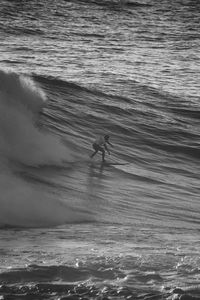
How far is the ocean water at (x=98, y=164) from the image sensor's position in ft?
40.1

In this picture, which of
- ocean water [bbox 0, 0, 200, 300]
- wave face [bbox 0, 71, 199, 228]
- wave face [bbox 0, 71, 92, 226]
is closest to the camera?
ocean water [bbox 0, 0, 200, 300]

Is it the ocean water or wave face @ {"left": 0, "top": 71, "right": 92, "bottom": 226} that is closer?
the ocean water

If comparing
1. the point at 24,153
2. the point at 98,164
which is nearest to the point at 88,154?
the point at 98,164

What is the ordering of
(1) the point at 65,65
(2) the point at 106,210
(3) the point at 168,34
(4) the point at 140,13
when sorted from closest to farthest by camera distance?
(2) the point at 106,210, (1) the point at 65,65, (3) the point at 168,34, (4) the point at 140,13

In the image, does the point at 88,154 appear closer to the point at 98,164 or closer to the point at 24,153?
the point at 98,164

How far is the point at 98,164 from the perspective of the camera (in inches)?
887

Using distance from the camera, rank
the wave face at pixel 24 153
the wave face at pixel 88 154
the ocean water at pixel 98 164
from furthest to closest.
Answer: the wave face at pixel 88 154
the wave face at pixel 24 153
the ocean water at pixel 98 164

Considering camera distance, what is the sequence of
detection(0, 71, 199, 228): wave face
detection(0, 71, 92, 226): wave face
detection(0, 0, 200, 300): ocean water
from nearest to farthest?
detection(0, 0, 200, 300): ocean water < detection(0, 71, 92, 226): wave face < detection(0, 71, 199, 228): wave face

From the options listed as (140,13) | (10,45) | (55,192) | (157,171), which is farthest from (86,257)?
(140,13)

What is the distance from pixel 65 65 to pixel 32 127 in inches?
662

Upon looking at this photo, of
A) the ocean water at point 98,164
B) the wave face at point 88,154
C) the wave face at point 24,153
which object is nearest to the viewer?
the ocean water at point 98,164

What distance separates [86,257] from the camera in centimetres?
1301

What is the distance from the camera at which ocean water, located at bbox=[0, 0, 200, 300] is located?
12211 mm

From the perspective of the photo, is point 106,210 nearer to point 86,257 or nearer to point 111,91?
point 86,257
